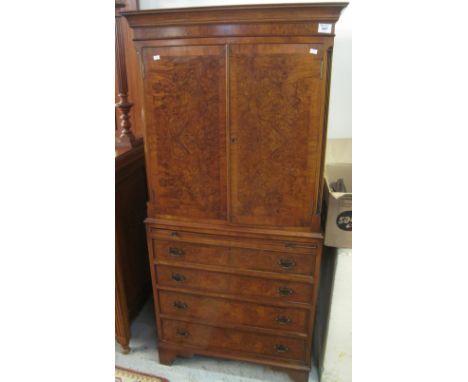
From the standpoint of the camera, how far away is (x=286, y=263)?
4.93ft

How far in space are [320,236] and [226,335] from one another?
0.75m

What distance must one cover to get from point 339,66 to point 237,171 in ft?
3.13

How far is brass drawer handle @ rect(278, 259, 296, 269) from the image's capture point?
150cm

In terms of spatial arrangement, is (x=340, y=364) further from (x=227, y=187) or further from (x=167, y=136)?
(x=167, y=136)

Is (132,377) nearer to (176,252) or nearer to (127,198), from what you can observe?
(176,252)

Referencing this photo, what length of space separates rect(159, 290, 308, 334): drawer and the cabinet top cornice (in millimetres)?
1266

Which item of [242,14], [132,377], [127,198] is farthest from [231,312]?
[242,14]

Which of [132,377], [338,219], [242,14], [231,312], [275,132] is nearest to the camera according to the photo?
[242,14]

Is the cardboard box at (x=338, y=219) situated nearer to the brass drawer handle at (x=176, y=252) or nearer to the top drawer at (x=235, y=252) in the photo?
the top drawer at (x=235, y=252)

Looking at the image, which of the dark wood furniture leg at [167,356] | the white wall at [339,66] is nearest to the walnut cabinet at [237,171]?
the dark wood furniture leg at [167,356]

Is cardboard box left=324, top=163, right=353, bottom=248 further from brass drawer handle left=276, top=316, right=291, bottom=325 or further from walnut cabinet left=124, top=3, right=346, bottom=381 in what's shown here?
brass drawer handle left=276, top=316, right=291, bottom=325

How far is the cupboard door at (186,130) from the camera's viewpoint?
1323mm

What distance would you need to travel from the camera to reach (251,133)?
4.43 feet
